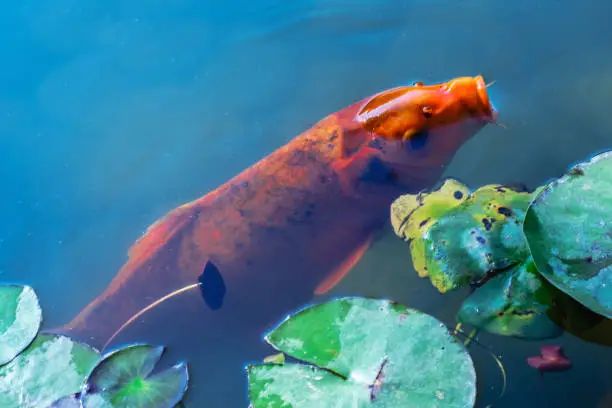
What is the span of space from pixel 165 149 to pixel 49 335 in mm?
1089

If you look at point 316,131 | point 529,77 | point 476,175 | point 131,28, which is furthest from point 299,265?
point 131,28

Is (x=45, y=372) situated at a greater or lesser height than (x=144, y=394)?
Answer: greater

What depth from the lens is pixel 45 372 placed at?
1.78 metres

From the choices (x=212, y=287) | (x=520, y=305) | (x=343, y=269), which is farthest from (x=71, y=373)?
(x=520, y=305)

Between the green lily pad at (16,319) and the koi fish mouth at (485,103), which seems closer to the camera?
the green lily pad at (16,319)

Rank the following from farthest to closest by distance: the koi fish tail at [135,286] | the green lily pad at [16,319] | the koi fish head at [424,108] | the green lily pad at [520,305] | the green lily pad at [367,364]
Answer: the koi fish head at [424,108]
the koi fish tail at [135,286]
the green lily pad at [16,319]
the green lily pad at [520,305]
the green lily pad at [367,364]

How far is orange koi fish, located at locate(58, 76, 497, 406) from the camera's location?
2.12m

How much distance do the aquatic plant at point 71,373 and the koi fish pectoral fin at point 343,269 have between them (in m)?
0.60

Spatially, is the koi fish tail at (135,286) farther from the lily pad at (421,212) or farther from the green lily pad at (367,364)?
the lily pad at (421,212)

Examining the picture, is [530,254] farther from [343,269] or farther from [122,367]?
[122,367]

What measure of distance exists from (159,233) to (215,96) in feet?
2.83

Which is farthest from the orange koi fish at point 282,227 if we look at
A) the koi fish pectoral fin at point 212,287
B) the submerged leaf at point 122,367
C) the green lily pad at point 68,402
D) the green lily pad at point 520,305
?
the green lily pad at point 520,305

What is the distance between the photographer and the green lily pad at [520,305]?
166 cm

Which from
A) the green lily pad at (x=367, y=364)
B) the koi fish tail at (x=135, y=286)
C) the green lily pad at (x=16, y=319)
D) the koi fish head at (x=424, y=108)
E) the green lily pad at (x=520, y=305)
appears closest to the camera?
the green lily pad at (x=367, y=364)
